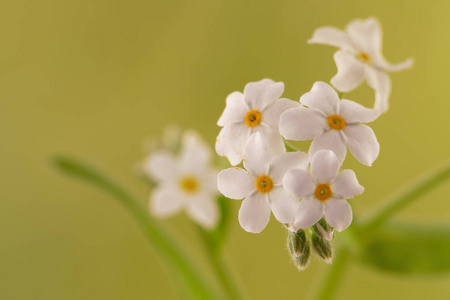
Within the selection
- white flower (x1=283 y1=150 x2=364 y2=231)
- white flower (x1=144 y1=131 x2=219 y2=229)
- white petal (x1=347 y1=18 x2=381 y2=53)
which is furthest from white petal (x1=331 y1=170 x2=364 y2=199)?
white flower (x1=144 y1=131 x2=219 y2=229)

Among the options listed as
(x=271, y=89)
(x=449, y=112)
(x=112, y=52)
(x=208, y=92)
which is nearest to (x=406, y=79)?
(x=449, y=112)

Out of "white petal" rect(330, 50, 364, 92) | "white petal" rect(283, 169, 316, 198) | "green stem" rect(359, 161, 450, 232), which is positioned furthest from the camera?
"green stem" rect(359, 161, 450, 232)

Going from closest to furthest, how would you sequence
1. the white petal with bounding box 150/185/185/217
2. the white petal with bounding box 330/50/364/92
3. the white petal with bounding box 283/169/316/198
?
1. the white petal with bounding box 283/169/316/198
2. the white petal with bounding box 330/50/364/92
3. the white petal with bounding box 150/185/185/217

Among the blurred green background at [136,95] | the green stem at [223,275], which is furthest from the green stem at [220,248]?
the blurred green background at [136,95]

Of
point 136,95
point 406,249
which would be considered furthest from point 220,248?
point 136,95

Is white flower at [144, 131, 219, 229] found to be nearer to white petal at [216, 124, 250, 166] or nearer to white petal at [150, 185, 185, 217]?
white petal at [150, 185, 185, 217]

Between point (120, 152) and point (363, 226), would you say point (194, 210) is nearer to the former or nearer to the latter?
point (363, 226)

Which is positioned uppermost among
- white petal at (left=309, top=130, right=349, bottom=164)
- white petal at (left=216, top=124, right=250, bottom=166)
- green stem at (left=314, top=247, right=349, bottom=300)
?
green stem at (left=314, top=247, right=349, bottom=300)
